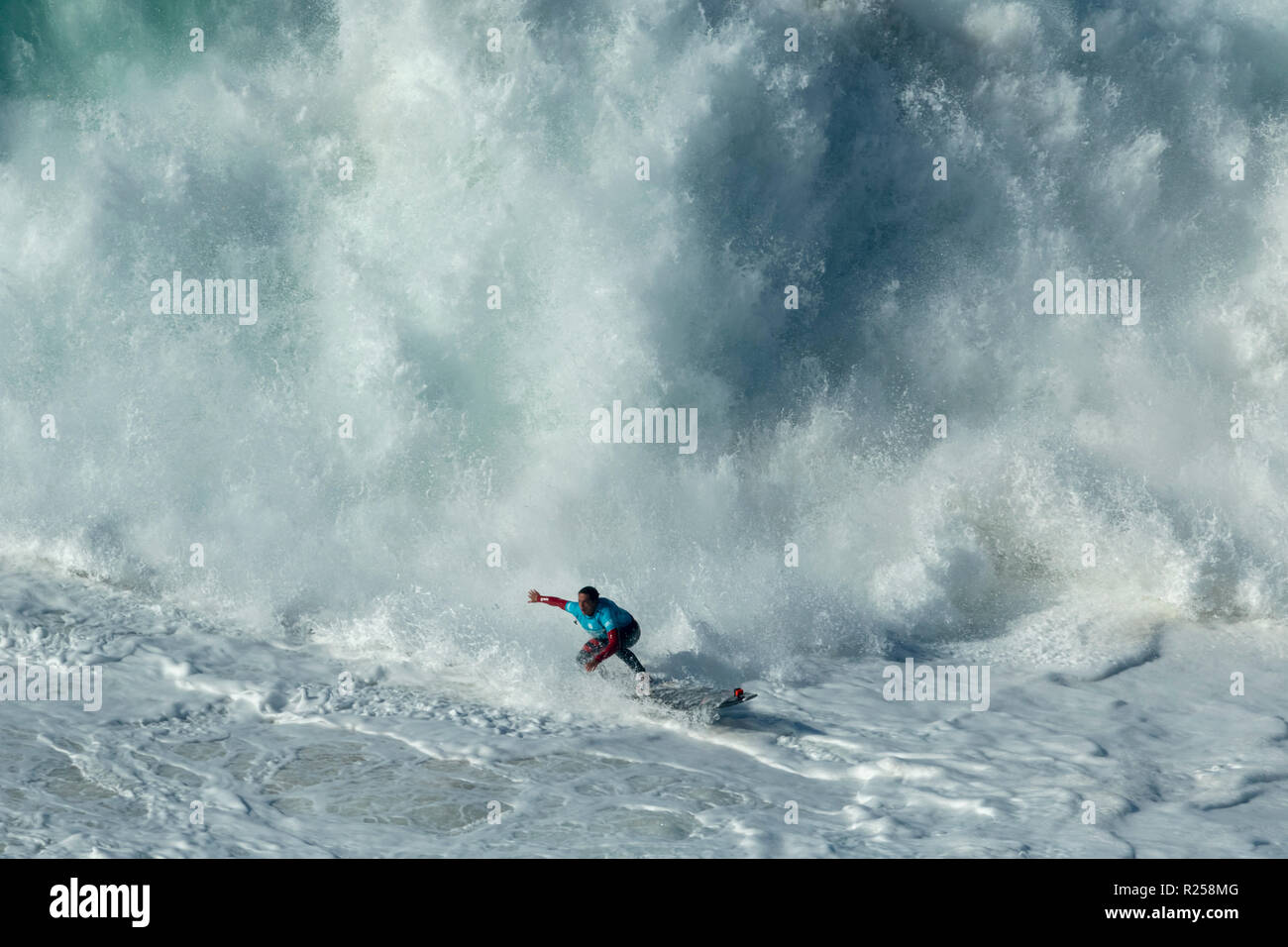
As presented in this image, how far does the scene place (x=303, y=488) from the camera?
13664 millimetres

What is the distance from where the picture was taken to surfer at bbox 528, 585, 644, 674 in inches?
414

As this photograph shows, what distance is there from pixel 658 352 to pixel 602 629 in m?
4.09

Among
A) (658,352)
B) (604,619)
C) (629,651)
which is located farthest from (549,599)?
(658,352)

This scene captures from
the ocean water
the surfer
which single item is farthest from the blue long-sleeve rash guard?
the ocean water

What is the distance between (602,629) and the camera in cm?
1060

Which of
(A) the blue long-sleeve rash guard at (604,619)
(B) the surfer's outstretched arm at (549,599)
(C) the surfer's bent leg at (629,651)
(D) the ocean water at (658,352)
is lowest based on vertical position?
(C) the surfer's bent leg at (629,651)

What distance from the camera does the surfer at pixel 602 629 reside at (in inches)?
414

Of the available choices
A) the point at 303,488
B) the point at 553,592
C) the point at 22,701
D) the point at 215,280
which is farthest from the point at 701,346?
the point at 22,701

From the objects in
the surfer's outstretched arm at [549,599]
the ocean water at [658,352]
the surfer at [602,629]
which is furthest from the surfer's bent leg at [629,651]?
the surfer's outstretched arm at [549,599]

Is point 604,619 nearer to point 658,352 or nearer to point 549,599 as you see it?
point 549,599

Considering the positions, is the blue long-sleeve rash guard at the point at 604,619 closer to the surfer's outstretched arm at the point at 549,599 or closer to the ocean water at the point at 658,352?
the surfer's outstretched arm at the point at 549,599

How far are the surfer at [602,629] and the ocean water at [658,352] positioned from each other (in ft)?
1.47

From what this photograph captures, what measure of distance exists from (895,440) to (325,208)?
688 cm
